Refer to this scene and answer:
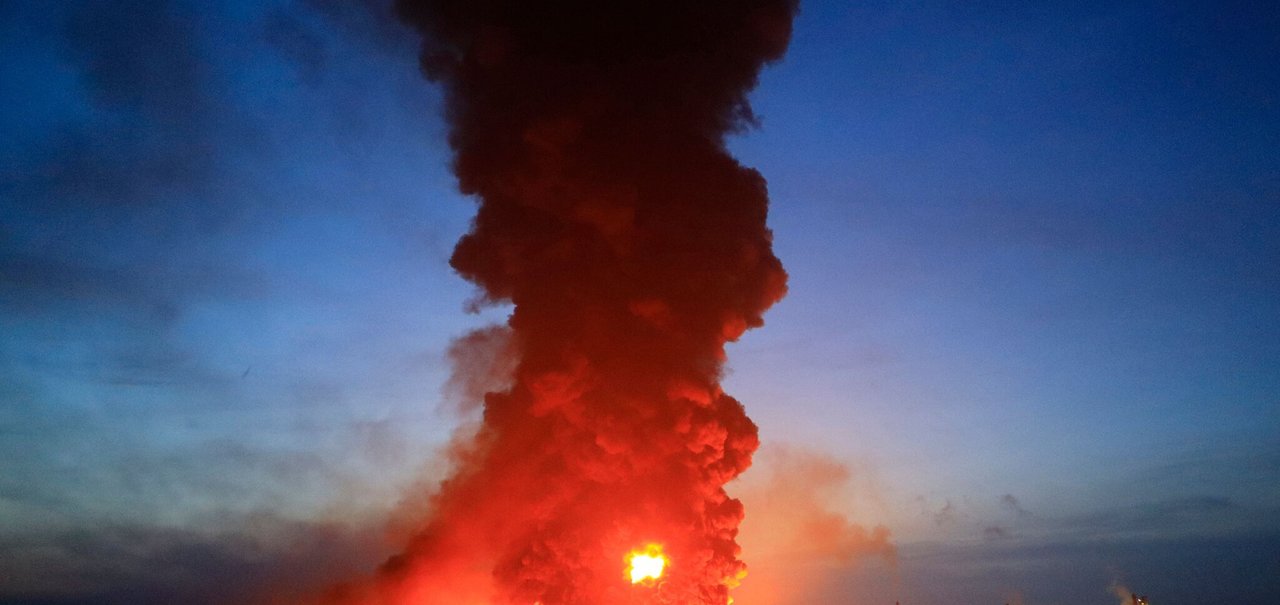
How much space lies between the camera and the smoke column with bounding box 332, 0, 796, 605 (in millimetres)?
39062

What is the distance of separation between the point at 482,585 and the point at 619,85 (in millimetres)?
27393

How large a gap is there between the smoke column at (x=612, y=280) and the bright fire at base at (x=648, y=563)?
425mm

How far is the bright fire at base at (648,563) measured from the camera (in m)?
39.1

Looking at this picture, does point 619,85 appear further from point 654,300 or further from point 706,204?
point 654,300

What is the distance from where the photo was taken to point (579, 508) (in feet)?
133

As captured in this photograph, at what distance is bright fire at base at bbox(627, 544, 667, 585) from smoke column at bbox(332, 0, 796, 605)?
425mm

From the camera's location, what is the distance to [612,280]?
1623 inches

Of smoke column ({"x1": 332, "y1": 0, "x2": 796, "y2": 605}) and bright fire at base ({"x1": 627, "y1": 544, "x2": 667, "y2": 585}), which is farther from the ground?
smoke column ({"x1": 332, "y1": 0, "x2": 796, "y2": 605})

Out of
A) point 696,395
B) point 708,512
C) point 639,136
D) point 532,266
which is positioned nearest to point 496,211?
point 532,266

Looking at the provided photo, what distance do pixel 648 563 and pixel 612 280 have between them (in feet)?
44.4

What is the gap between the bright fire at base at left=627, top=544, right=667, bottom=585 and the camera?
128 ft

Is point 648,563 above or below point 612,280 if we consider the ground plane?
below

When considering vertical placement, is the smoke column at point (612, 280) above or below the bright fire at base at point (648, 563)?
above

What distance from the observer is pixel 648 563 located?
39219 millimetres
